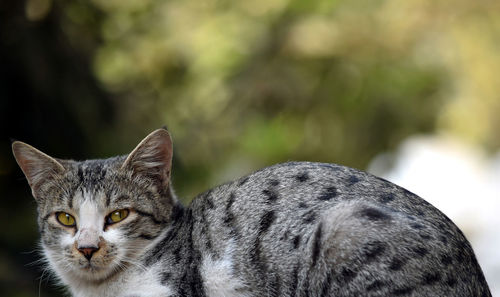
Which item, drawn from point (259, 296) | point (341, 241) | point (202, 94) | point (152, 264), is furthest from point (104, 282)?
point (202, 94)

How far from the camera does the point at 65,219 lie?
16.0 feet

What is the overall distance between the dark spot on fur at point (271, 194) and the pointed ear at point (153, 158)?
2.49ft

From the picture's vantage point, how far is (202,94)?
8516 millimetres

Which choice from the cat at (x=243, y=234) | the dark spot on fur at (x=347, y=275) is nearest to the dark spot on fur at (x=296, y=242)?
the cat at (x=243, y=234)

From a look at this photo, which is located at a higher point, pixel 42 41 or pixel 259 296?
pixel 42 41

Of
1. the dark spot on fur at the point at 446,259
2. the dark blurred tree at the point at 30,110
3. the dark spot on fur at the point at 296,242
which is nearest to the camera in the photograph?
the dark spot on fur at the point at 446,259

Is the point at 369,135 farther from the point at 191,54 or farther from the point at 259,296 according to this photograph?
the point at 259,296

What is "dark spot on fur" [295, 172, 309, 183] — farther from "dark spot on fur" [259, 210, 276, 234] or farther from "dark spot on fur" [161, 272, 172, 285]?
"dark spot on fur" [161, 272, 172, 285]

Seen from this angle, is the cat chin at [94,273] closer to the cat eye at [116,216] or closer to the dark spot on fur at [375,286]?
the cat eye at [116,216]

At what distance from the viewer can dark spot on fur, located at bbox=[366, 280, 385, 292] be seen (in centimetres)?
393

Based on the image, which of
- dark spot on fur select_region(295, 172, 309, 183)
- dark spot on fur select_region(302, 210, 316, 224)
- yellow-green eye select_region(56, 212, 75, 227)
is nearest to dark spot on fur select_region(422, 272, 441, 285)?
dark spot on fur select_region(302, 210, 316, 224)

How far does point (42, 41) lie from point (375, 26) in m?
3.92

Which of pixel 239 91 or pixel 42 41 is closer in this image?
pixel 42 41

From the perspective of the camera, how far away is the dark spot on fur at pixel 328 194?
440 centimetres
